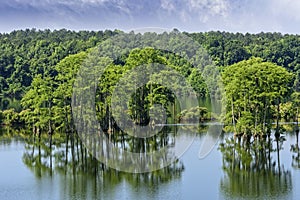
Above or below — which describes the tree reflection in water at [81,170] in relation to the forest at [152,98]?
below

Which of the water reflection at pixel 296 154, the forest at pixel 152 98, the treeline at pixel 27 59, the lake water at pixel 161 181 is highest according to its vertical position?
the treeline at pixel 27 59

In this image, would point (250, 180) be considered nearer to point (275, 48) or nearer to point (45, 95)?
point (45, 95)

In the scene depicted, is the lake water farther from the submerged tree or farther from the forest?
the forest

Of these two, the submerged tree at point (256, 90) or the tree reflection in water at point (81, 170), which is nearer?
the tree reflection in water at point (81, 170)

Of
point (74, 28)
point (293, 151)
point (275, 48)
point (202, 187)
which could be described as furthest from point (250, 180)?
point (74, 28)

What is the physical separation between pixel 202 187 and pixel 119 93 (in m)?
19.4

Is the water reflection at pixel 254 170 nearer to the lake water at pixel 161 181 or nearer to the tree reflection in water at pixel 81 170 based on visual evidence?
the lake water at pixel 161 181

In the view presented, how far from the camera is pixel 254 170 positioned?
101 ft

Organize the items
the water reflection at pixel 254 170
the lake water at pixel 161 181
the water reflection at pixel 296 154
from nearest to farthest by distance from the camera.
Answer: the lake water at pixel 161 181
the water reflection at pixel 254 170
the water reflection at pixel 296 154

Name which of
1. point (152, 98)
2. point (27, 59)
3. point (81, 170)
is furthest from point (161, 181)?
point (27, 59)

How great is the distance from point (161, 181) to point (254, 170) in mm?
5349

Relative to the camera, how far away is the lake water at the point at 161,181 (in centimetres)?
2558

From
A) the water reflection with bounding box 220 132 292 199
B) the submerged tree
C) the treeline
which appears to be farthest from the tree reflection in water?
the treeline

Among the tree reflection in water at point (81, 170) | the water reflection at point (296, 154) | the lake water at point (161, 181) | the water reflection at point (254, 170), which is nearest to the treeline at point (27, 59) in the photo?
the tree reflection in water at point (81, 170)
